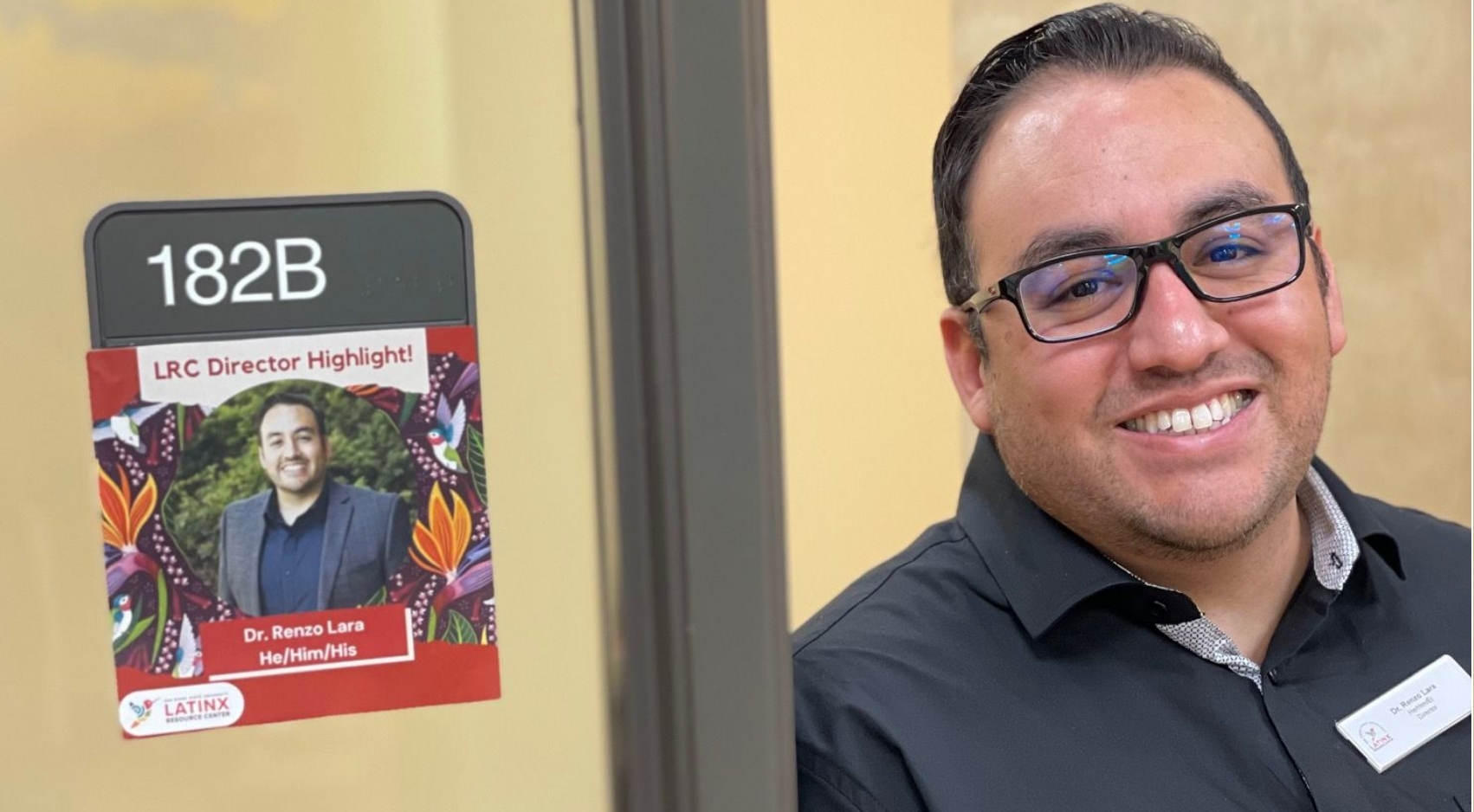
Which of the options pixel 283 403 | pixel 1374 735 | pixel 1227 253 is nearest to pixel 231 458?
pixel 283 403

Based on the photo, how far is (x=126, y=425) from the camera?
56cm

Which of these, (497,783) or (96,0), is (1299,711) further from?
(96,0)

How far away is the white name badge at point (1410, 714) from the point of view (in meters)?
1.12

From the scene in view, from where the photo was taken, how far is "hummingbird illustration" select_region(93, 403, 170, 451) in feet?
1.84

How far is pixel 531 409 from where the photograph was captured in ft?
1.96

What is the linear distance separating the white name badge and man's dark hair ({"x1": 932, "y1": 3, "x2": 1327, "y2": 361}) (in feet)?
1.13

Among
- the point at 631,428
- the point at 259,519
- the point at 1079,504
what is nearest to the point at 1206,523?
the point at 1079,504

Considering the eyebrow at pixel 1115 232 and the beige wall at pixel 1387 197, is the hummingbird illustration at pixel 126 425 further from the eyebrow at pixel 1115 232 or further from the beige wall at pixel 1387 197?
the beige wall at pixel 1387 197

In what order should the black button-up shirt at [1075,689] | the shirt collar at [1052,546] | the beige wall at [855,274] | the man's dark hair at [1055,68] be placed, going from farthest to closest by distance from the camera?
the beige wall at [855,274] < the man's dark hair at [1055,68] < the shirt collar at [1052,546] < the black button-up shirt at [1075,689]

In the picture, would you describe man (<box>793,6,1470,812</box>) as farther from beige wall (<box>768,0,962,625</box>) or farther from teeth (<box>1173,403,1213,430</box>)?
beige wall (<box>768,0,962,625</box>)

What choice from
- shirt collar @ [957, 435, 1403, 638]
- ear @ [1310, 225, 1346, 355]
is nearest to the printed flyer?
shirt collar @ [957, 435, 1403, 638]

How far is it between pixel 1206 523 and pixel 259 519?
31.7 inches

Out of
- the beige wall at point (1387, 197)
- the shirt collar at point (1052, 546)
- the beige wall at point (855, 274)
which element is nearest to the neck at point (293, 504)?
the shirt collar at point (1052, 546)

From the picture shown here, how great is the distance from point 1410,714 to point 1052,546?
0.32m
